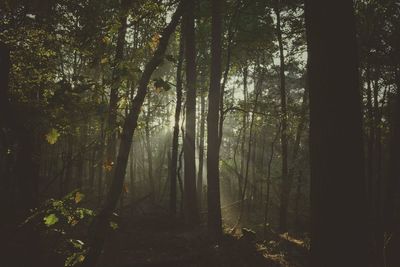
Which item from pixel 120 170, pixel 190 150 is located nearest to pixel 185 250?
pixel 190 150

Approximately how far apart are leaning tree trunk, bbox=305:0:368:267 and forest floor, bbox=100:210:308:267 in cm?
640

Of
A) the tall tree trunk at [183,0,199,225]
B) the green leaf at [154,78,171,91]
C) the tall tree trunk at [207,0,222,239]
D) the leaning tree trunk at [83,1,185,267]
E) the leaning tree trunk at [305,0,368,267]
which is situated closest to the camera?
the leaning tree trunk at [305,0,368,267]

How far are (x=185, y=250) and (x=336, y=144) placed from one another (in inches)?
325

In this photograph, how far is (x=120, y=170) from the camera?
375cm

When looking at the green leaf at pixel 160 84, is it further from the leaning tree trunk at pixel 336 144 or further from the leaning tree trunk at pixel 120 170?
the leaning tree trunk at pixel 336 144

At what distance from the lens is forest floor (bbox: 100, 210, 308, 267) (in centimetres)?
909

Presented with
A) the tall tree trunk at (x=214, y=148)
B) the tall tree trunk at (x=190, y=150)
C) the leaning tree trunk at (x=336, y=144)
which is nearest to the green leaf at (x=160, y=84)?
the leaning tree trunk at (x=336, y=144)

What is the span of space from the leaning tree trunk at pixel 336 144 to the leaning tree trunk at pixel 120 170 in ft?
5.52

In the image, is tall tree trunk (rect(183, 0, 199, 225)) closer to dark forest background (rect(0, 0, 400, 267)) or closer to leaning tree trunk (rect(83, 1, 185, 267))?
dark forest background (rect(0, 0, 400, 267))

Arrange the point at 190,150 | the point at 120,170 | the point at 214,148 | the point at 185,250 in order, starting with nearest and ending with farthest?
the point at 120,170 < the point at 185,250 < the point at 214,148 < the point at 190,150

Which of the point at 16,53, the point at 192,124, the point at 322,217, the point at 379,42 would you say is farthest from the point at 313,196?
the point at 379,42

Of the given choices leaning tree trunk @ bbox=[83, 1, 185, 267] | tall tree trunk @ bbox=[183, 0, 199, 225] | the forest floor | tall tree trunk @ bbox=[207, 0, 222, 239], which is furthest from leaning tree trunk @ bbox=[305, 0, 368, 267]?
tall tree trunk @ bbox=[183, 0, 199, 225]

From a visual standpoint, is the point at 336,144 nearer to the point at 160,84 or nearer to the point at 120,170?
the point at 160,84

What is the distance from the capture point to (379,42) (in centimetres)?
1409
